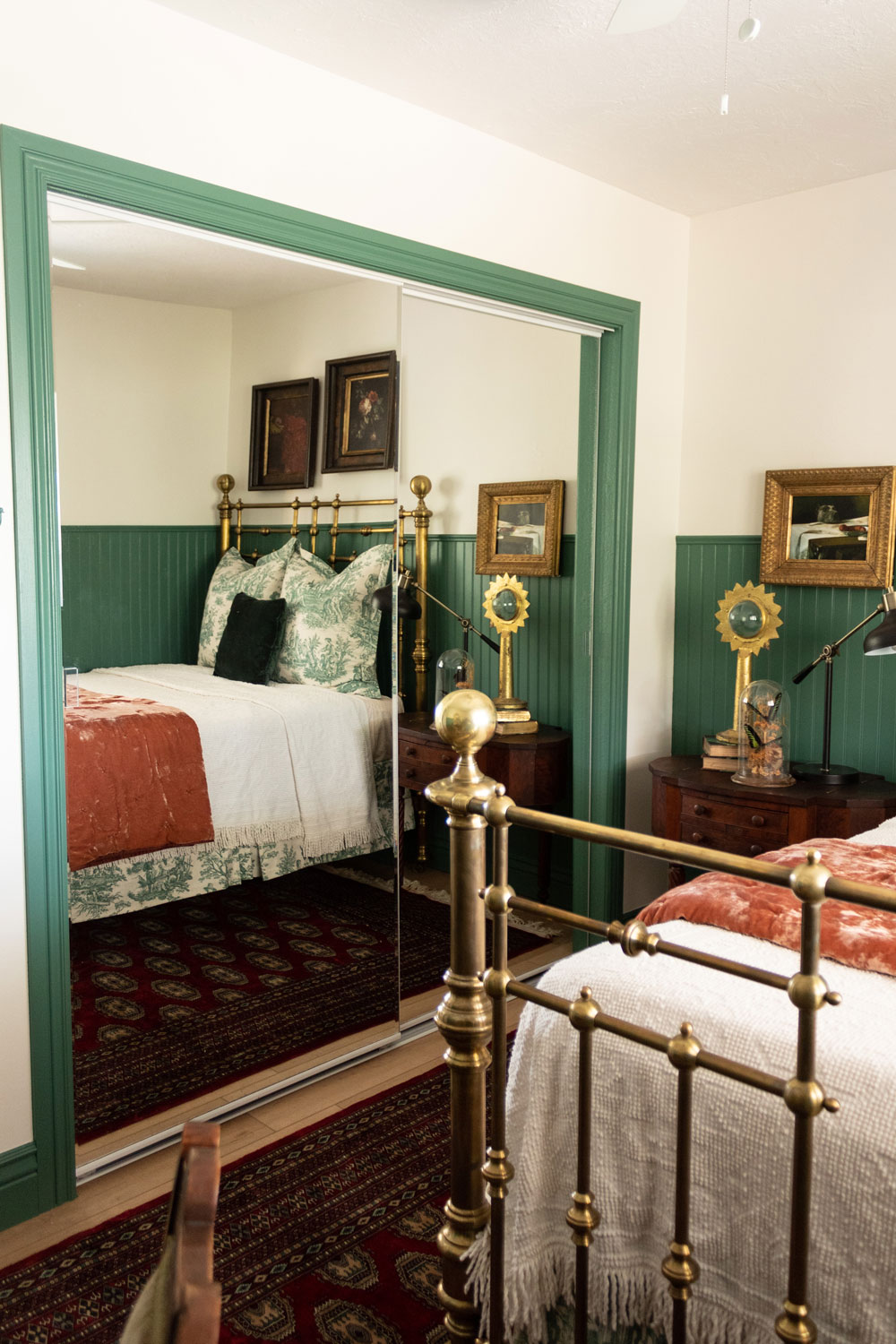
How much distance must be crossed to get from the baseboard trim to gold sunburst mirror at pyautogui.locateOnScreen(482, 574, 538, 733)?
1.86 meters

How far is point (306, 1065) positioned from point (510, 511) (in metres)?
1.78

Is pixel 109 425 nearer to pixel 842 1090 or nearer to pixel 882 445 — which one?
pixel 842 1090

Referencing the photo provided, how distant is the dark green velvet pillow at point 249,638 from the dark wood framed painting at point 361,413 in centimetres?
42

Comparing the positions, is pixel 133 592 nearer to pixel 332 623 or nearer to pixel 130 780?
pixel 130 780

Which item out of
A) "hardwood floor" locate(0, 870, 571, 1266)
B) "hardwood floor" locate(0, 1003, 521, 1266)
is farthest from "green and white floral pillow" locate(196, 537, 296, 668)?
"hardwood floor" locate(0, 1003, 521, 1266)

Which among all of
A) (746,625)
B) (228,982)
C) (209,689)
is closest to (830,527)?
(746,625)

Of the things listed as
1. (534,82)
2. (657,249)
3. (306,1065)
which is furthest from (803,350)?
(306,1065)

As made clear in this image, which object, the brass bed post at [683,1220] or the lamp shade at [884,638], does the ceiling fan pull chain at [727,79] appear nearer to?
the lamp shade at [884,638]

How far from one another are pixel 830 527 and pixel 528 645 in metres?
1.08

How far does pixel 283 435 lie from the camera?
2826 millimetres

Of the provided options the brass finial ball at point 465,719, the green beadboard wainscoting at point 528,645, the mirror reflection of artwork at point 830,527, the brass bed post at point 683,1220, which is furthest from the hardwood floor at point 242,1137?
the mirror reflection of artwork at point 830,527

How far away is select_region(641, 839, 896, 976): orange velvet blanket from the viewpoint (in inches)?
72.8

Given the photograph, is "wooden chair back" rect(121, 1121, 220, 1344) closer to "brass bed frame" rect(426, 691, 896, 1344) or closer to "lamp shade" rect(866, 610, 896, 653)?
"brass bed frame" rect(426, 691, 896, 1344)

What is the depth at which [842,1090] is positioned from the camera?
1.49 meters
